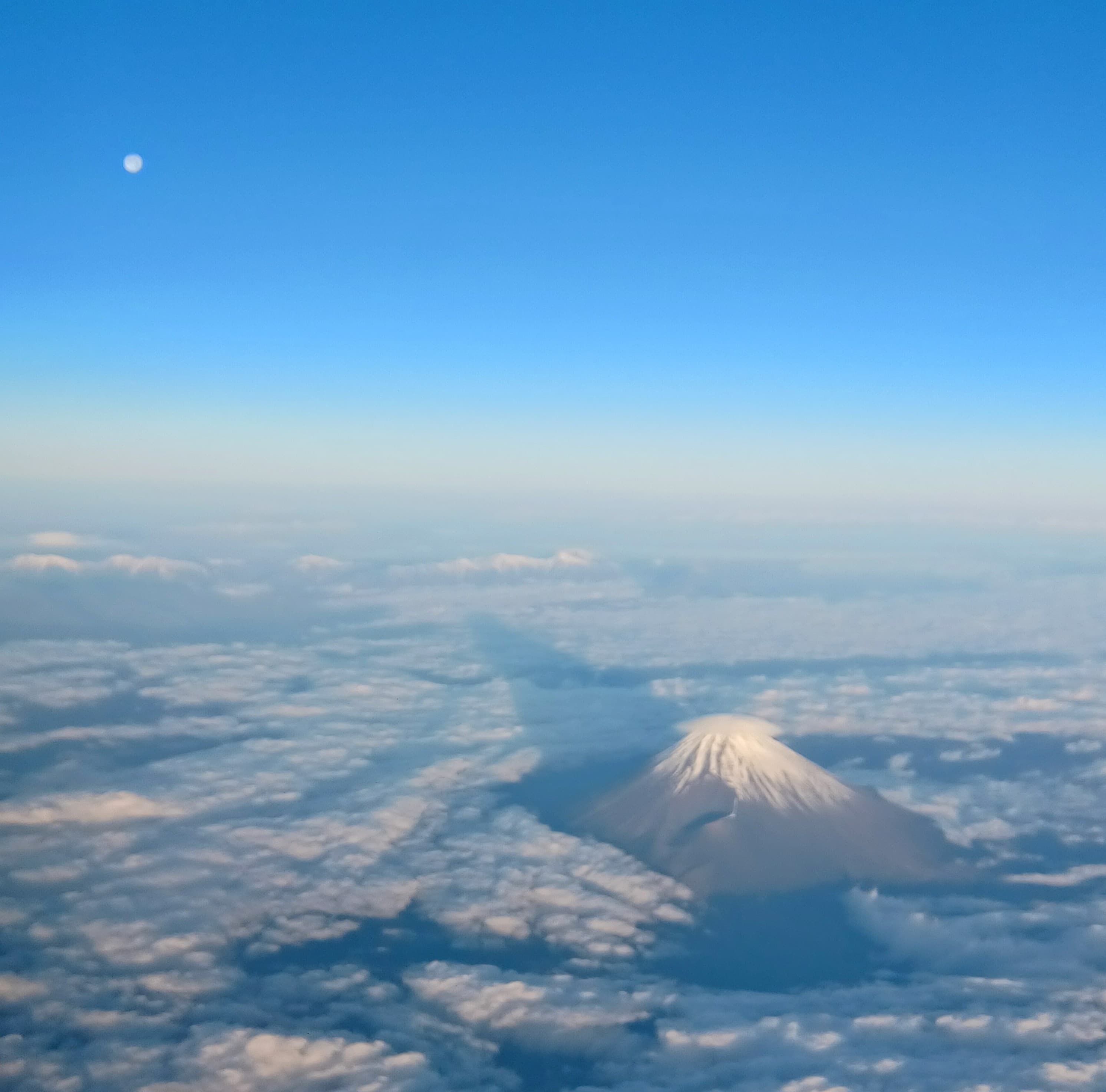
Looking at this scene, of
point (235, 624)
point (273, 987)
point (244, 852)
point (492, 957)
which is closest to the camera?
point (273, 987)

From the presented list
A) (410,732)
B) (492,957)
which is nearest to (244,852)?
(492,957)

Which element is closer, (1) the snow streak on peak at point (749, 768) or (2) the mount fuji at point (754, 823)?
(2) the mount fuji at point (754, 823)

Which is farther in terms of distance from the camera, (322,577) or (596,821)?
(322,577)

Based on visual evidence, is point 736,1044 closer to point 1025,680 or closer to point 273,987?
point 273,987

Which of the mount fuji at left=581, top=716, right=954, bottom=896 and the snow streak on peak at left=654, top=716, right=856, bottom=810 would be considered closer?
the mount fuji at left=581, top=716, right=954, bottom=896
